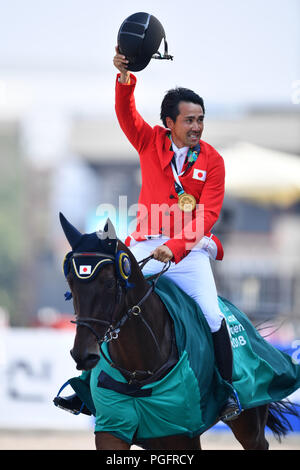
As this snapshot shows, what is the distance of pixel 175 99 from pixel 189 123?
19 centimetres

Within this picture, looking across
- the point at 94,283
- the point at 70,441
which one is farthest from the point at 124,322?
the point at 70,441

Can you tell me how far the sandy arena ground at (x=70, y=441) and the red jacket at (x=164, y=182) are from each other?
504 centimetres

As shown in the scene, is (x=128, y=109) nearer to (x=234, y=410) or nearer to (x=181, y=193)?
(x=181, y=193)

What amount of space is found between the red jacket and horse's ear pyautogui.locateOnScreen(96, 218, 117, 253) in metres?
0.73

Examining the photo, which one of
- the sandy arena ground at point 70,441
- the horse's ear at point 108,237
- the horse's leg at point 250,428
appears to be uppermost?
the horse's ear at point 108,237

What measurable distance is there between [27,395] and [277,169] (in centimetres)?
611

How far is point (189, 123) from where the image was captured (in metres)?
4.68

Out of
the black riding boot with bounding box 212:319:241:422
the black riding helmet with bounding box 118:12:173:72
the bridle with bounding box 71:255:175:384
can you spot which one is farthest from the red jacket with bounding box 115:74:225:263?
the black riding boot with bounding box 212:319:241:422

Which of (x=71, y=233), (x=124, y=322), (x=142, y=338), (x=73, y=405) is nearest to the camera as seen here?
(x=71, y=233)

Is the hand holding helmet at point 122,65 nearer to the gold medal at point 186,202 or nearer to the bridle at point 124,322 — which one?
the gold medal at point 186,202

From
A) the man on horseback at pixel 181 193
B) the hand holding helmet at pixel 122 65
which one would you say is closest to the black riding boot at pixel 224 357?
the man on horseback at pixel 181 193

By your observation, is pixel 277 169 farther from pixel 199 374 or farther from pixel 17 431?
pixel 199 374

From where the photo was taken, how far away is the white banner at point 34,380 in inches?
392

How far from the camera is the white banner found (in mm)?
9969
